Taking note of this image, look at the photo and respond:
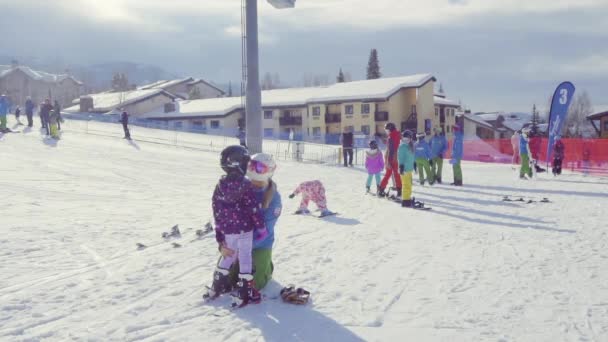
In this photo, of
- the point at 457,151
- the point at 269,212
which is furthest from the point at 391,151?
the point at 269,212

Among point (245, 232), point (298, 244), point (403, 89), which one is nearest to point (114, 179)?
point (298, 244)

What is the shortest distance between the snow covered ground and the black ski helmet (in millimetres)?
1331

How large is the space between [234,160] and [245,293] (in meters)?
1.30

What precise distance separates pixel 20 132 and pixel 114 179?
11955 mm

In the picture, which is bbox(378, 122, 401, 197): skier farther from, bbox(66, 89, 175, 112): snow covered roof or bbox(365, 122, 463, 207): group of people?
bbox(66, 89, 175, 112): snow covered roof

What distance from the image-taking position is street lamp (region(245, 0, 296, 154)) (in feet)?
20.5

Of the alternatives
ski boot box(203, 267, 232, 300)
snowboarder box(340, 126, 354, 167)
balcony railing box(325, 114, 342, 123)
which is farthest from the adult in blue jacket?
balcony railing box(325, 114, 342, 123)

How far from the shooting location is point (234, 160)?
15.1ft

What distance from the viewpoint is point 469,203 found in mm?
11688

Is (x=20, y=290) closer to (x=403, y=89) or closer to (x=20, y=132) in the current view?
(x=20, y=132)

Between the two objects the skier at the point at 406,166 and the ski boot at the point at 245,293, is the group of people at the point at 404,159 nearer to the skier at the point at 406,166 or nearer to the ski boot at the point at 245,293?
the skier at the point at 406,166

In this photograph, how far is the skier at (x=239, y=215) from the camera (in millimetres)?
4586

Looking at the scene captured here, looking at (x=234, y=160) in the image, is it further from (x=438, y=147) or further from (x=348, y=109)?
(x=348, y=109)

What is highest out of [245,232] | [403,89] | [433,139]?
[403,89]
